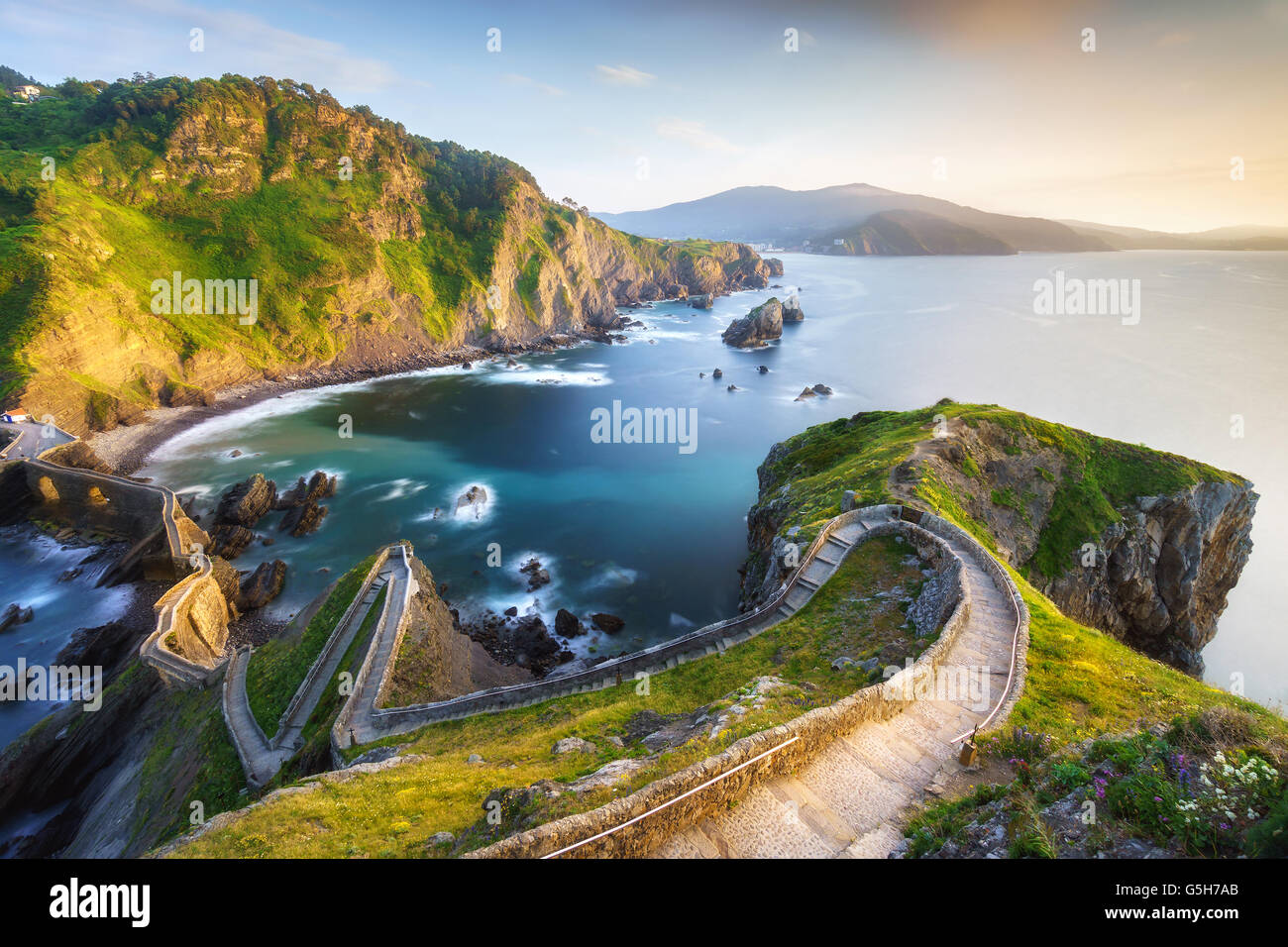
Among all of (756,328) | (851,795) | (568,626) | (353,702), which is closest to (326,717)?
(353,702)

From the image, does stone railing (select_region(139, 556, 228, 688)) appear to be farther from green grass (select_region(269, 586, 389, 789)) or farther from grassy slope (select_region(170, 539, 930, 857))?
grassy slope (select_region(170, 539, 930, 857))

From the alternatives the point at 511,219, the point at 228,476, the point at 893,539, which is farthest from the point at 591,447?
the point at 511,219

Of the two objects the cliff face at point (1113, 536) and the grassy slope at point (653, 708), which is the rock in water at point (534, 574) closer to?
the grassy slope at point (653, 708)

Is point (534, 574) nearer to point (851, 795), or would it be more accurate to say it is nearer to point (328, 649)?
point (328, 649)

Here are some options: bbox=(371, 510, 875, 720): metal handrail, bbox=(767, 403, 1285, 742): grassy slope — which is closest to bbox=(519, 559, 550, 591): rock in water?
bbox=(371, 510, 875, 720): metal handrail

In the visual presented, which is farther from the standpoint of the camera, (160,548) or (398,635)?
(160,548)

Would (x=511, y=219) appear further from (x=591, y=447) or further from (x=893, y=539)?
(x=893, y=539)

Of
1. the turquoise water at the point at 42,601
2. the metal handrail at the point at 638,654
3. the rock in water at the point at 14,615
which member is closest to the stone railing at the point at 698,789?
the metal handrail at the point at 638,654
